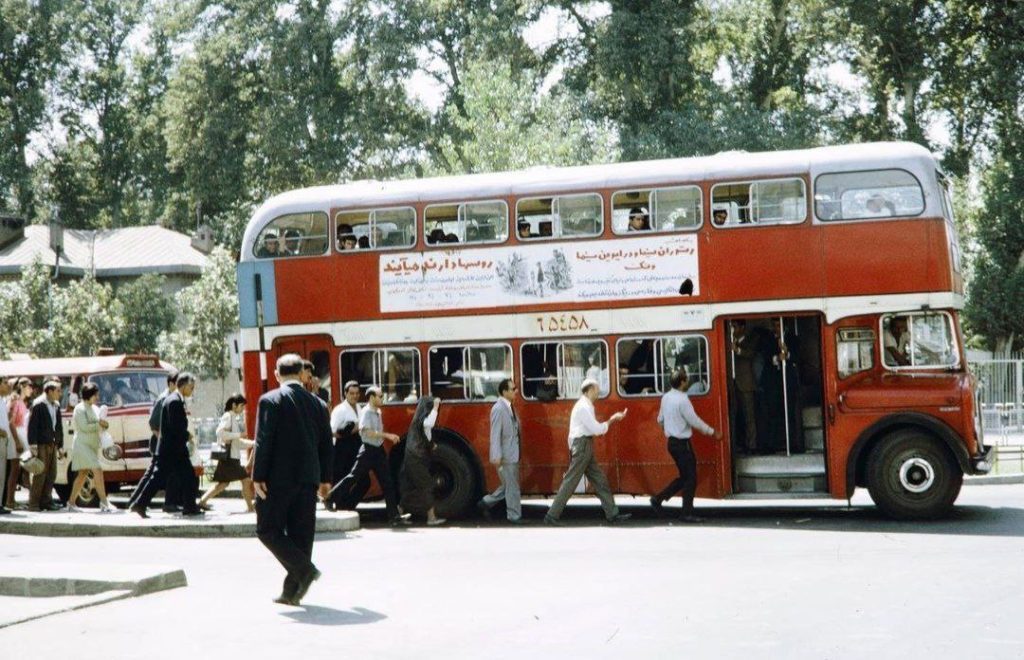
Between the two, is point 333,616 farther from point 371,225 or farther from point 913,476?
point 371,225

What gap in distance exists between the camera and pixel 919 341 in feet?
54.8

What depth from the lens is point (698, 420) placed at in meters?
16.9

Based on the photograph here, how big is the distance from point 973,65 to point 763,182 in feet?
93.2

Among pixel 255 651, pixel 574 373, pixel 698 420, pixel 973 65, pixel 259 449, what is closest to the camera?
pixel 255 651

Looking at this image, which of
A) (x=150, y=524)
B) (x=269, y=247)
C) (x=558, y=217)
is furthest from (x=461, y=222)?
(x=150, y=524)

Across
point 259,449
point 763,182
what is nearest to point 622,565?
point 259,449

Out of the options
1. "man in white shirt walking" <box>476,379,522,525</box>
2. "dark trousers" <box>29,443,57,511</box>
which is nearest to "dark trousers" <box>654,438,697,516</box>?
"man in white shirt walking" <box>476,379,522,525</box>

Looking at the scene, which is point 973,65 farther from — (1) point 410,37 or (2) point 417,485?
(2) point 417,485

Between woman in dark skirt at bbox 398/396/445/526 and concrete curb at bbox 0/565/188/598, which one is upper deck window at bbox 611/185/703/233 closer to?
woman in dark skirt at bbox 398/396/445/526

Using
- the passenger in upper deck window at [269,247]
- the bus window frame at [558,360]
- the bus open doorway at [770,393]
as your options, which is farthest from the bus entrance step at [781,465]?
the passenger in upper deck window at [269,247]

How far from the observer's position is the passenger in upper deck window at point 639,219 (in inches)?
699

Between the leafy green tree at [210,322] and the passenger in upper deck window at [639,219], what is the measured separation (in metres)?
34.7

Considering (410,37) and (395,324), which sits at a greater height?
(410,37)

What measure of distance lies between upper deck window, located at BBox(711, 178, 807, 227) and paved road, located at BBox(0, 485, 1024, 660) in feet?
11.7
